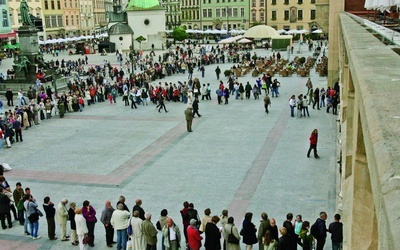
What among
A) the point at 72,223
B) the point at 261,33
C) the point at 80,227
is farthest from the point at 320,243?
the point at 261,33

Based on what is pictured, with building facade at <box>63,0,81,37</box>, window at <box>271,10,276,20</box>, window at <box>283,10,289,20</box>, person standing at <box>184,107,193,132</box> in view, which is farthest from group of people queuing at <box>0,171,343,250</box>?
building facade at <box>63,0,81,37</box>

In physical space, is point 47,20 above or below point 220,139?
above

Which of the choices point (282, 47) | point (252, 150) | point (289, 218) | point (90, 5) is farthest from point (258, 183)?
point (90, 5)

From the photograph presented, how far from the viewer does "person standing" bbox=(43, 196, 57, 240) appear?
11.8 m

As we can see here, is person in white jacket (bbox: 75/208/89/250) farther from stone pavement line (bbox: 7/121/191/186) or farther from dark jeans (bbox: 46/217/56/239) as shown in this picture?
stone pavement line (bbox: 7/121/191/186)

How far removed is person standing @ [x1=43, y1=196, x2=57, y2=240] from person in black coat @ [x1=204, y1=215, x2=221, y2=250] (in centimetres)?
390

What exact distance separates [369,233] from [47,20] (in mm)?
88590

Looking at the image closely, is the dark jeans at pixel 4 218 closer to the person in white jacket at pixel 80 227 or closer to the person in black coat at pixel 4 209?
the person in black coat at pixel 4 209

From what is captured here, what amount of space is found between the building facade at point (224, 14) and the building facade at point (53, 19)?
28.7 meters

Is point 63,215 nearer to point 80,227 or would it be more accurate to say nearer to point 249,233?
point 80,227

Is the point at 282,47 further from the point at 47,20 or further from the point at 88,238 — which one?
the point at 88,238

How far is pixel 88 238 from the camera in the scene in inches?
448

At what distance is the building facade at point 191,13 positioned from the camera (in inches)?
4201

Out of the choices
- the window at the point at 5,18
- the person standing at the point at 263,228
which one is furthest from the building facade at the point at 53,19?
the person standing at the point at 263,228
